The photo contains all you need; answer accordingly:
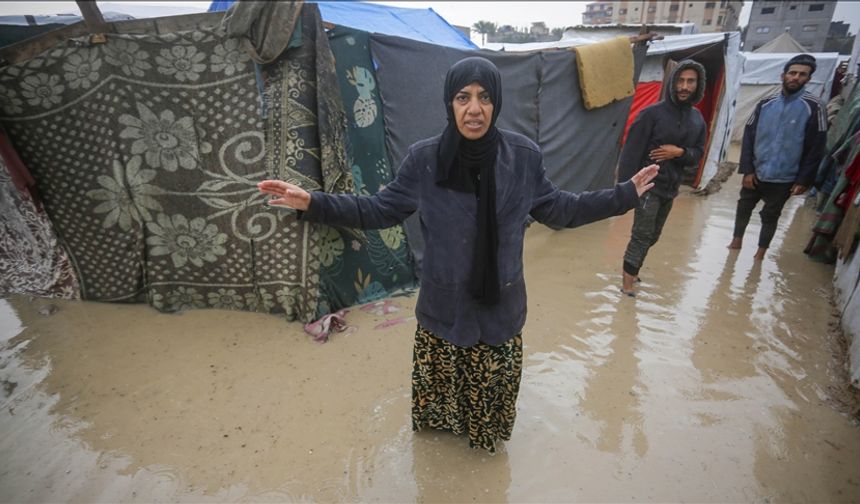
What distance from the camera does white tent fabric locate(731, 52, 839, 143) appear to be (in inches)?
487

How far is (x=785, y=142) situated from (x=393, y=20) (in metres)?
5.44

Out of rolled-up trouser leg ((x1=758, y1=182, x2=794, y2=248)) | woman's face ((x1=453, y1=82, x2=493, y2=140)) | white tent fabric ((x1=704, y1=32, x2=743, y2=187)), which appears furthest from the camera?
white tent fabric ((x1=704, y1=32, x2=743, y2=187))

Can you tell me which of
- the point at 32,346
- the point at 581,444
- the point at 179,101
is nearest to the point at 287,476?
the point at 581,444

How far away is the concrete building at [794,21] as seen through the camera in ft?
111

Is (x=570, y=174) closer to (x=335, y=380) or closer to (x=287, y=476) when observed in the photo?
(x=335, y=380)

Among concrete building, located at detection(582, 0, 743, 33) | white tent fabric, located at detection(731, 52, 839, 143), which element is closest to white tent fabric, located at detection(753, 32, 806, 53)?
white tent fabric, located at detection(731, 52, 839, 143)

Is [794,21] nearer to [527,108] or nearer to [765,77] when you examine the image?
[765,77]

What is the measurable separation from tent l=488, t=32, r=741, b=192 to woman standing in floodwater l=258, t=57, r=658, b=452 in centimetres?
575

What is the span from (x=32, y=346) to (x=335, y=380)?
81.3 inches

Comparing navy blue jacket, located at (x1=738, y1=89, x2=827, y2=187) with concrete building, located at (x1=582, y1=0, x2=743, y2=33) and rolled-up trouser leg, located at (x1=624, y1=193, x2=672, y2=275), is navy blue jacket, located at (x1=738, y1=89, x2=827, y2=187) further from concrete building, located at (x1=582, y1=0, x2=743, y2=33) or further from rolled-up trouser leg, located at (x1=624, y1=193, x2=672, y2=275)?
concrete building, located at (x1=582, y1=0, x2=743, y2=33)

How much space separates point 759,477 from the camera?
6.31 ft

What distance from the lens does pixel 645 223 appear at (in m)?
3.30

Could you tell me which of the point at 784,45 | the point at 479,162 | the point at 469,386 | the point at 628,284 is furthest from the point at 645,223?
the point at 784,45

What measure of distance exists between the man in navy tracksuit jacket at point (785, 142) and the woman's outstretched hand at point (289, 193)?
4213mm
